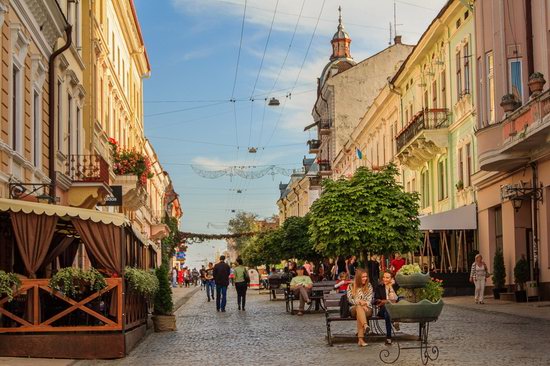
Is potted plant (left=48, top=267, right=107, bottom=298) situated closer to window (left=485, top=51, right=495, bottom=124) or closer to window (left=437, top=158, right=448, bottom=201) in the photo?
window (left=485, top=51, right=495, bottom=124)

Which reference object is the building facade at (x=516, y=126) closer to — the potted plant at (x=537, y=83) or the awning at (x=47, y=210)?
the potted plant at (x=537, y=83)

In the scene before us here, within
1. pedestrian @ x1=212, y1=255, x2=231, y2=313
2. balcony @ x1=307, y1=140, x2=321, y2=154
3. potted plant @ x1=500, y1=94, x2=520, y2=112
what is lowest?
pedestrian @ x1=212, y1=255, x2=231, y2=313

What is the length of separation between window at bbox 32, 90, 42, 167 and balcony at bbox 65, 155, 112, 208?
3.58 metres

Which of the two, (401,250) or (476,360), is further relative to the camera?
(401,250)

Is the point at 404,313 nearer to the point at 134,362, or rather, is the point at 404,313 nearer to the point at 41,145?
the point at 134,362

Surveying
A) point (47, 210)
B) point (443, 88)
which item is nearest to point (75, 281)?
point (47, 210)

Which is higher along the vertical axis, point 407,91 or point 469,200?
point 407,91

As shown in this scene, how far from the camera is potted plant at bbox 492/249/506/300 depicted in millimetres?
31156

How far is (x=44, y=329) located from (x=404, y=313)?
18.0 feet

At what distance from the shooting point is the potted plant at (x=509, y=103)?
93.3 feet

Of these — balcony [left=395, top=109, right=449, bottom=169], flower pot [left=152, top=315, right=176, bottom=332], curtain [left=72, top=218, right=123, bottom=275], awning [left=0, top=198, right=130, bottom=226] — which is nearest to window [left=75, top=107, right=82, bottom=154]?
flower pot [left=152, top=315, right=176, bottom=332]

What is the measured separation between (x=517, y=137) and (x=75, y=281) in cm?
1543

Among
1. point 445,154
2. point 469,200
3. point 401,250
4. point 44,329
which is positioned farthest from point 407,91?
point 44,329

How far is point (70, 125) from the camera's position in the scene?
87.8 feet
